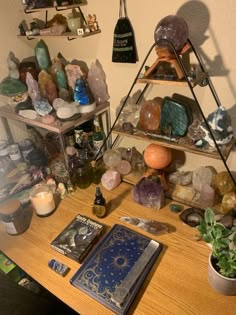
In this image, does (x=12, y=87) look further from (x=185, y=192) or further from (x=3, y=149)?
(x=185, y=192)

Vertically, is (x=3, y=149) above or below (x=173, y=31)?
below

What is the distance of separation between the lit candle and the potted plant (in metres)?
0.61

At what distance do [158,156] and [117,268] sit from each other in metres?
0.46

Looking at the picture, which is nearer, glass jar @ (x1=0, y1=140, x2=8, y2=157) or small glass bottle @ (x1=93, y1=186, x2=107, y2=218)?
small glass bottle @ (x1=93, y1=186, x2=107, y2=218)

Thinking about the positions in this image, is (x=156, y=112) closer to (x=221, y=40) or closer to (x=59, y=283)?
(x=221, y=40)

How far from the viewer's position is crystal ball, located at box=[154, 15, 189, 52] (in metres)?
0.79

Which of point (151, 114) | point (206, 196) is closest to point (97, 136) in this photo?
point (151, 114)

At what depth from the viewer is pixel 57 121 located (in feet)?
3.72

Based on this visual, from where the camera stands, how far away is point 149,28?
985 millimetres

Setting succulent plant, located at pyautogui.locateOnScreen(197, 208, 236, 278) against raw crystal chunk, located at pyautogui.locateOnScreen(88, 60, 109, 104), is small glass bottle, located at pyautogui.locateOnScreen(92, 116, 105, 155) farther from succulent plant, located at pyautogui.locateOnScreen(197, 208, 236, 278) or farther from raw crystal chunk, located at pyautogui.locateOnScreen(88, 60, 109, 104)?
succulent plant, located at pyautogui.locateOnScreen(197, 208, 236, 278)

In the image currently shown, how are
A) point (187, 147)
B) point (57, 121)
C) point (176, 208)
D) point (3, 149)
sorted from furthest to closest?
point (3, 149) < point (57, 121) < point (176, 208) < point (187, 147)

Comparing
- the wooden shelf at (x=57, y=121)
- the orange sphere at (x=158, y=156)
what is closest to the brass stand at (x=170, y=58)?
the orange sphere at (x=158, y=156)

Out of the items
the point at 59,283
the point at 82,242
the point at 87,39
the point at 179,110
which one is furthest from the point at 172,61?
the point at 59,283

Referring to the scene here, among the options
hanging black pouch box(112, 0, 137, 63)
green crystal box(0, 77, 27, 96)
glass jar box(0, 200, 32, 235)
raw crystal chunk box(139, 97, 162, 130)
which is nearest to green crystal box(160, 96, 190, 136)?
raw crystal chunk box(139, 97, 162, 130)
